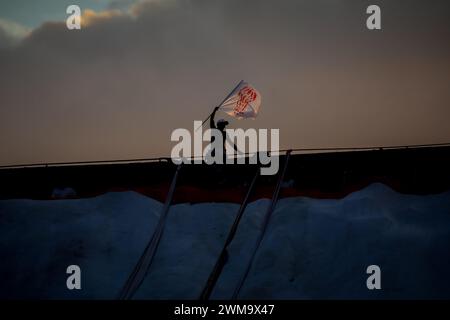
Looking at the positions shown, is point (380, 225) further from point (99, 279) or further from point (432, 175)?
point (99, 279)

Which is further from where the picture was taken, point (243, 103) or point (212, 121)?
point (243, 103)

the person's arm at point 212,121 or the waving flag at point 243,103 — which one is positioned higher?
the waving flag at point 243,103

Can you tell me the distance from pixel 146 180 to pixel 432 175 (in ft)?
27.9

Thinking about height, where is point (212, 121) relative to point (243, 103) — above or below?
below

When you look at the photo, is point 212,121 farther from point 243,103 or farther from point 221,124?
point 243,103

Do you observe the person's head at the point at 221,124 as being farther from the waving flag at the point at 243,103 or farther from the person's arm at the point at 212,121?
the waving flag at the point at 243,103

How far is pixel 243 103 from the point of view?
14484mm

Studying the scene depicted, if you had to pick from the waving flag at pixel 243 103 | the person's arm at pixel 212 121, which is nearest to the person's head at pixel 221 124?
the person's arm at pixel 212 121

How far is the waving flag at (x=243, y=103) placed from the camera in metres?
14.3

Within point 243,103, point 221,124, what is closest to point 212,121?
point 221,124

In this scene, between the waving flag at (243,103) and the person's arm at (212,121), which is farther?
the waving flag at (243,103)

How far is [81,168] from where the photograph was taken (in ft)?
51.8

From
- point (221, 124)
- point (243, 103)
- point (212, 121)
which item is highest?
point (243, 103)
